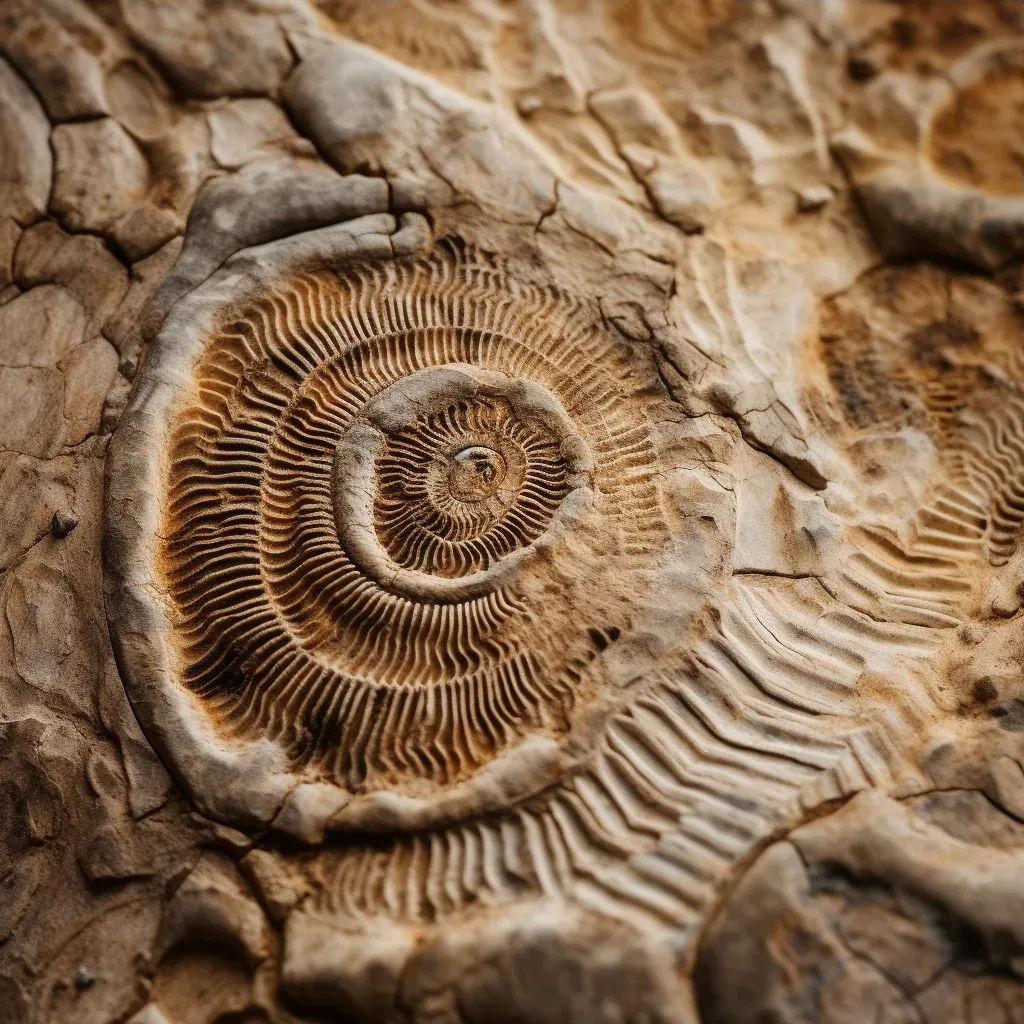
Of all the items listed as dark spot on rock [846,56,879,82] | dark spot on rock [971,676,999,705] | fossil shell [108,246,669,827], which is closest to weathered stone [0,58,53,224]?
fossil shell [108,246,669,827]

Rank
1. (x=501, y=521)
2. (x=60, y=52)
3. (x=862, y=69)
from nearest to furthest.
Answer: (x=501, y=521), (x=60, y=52), (x=862, y=69)

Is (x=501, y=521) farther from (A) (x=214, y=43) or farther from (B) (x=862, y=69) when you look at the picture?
(B) (x=862, y=69)

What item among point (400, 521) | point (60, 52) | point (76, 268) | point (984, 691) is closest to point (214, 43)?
point (60, 52)

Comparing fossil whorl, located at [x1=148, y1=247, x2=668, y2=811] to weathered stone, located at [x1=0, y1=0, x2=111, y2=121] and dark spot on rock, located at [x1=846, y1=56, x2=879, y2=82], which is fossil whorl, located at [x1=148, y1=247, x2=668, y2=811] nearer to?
weathered stone, located at [x1=0, y1=0, x2=111, y2=121]

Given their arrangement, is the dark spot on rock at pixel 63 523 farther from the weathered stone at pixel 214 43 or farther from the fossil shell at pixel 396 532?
the weathered stone at pixel 214 43

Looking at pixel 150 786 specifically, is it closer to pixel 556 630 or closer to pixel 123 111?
pixel 556 630

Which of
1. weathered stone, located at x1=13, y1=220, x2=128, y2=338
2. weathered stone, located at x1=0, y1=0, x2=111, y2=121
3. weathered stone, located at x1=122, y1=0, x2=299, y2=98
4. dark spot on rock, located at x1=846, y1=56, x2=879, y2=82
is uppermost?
dark spot on rock, located at x1=846, y1=56, x2=879, y2=82

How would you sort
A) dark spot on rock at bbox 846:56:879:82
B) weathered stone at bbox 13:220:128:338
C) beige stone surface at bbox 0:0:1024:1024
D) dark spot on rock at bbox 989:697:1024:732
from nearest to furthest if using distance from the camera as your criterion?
1. beige stone surface at bbox 0:0:1024:1024
2. dark spot on rock at bbox 989:697:1024:732
3. weathered stone at bbox 13:220:128:338
4. dark spot on rock at bbox 846:56:879:82
